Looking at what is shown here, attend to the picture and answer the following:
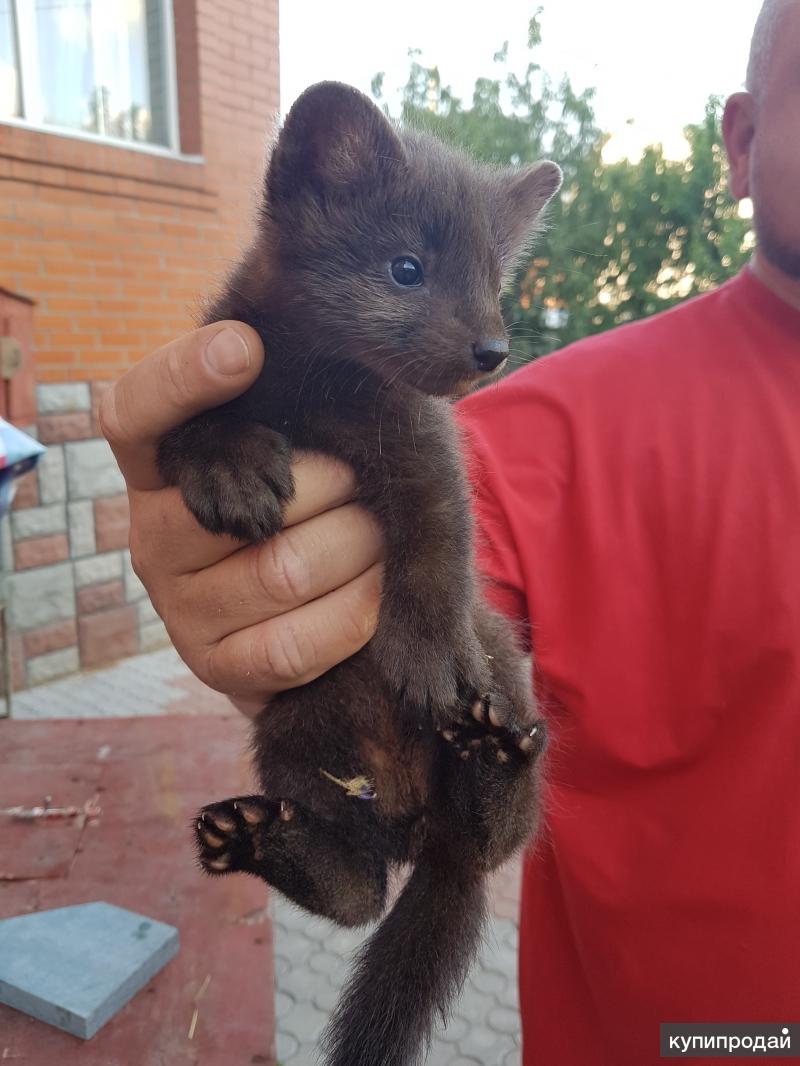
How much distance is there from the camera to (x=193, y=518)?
140 centimetres

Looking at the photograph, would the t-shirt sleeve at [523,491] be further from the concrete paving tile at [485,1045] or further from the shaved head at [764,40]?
the concrete paving tile at [485,1045]

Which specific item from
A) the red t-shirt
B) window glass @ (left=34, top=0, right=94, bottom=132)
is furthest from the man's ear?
window glass @ (left=34, top=0, right=94, bottom=132)

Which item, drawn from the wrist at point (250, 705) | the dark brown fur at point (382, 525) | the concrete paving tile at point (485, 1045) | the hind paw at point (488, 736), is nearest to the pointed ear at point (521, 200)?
the dark brown fur at point (382, 525)

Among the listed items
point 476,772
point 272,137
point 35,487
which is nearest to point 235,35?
point 35,487

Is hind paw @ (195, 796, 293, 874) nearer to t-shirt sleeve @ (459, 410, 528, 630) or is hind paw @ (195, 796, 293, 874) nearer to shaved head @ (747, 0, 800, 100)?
t-shirt sleeve @ (459, 410, 528, 630)

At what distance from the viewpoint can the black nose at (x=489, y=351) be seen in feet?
4.33

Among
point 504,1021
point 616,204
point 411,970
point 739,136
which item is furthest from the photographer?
point 616,204

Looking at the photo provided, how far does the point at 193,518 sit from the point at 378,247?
1.82 feet

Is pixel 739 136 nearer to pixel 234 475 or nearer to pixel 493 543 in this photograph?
pixel 493 543

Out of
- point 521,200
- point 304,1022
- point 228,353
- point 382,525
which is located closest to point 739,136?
point 521,200

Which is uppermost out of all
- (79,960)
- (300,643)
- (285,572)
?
(285,572)

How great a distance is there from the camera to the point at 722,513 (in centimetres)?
175

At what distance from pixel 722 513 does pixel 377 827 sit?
0.95m

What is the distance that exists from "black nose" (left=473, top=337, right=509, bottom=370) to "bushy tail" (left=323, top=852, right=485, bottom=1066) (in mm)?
896
